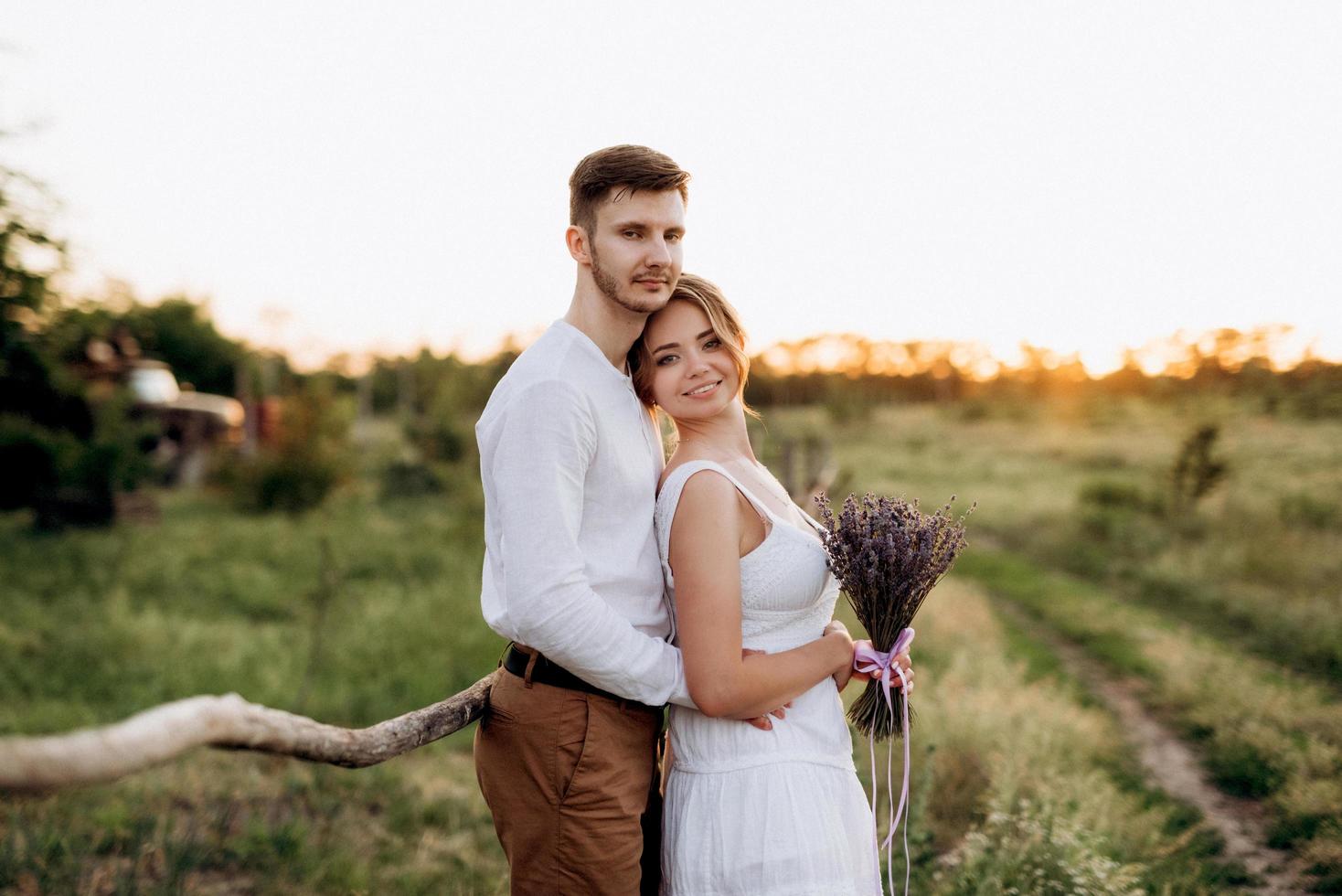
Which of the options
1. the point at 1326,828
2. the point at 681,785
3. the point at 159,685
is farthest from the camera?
the point at 159,685

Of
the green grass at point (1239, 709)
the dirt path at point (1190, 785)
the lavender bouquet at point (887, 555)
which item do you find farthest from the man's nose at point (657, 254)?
the green grass at point (1239, 709)

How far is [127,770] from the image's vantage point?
152 cm

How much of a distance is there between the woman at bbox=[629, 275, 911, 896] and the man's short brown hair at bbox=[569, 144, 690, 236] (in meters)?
0.30

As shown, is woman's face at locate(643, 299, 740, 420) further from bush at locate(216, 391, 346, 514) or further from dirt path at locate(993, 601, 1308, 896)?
bush at locate(216, 391, 346, 514)

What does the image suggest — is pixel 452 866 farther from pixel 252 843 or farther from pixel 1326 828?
pixel 1326 828

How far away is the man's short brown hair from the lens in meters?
2.46

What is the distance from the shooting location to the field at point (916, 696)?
4.28 metres

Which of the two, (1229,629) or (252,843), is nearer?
(252,843)

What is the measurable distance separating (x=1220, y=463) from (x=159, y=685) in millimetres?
17286

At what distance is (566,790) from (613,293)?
129cm

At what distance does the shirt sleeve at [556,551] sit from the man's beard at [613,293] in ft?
1.15

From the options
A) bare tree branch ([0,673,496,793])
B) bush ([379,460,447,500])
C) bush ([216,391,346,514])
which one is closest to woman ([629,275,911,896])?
bare tree branch ([0,673,496,793])

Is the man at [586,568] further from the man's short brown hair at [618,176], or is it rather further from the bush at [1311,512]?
the bush at [1311,512]

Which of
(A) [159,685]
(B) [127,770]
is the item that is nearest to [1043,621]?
(A) [159,685]
